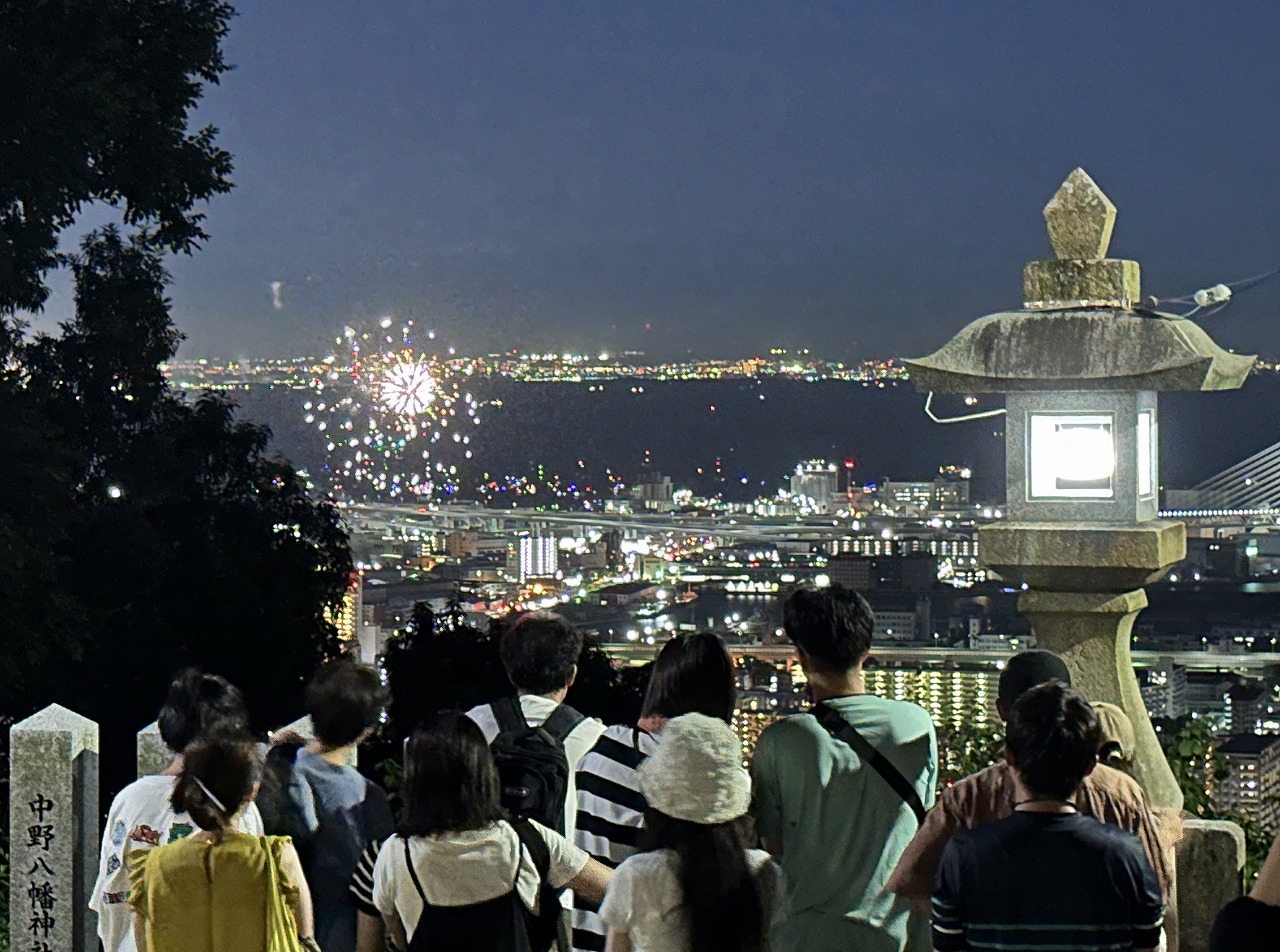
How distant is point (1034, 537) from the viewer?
19.7ft

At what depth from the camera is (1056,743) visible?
11.2ft

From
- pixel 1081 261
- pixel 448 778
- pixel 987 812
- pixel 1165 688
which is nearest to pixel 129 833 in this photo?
pixel 448 778

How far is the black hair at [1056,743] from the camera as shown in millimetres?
3404

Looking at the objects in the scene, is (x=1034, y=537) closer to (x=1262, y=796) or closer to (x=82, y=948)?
(x=1262, y=796)

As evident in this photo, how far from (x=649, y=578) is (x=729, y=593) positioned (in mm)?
9692

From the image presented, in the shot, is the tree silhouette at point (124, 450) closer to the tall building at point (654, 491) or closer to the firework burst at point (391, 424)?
the firework burst at point (391, 424)

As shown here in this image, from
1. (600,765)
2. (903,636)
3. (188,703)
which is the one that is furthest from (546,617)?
(903,636)

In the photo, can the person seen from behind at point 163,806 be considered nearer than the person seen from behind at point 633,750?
No

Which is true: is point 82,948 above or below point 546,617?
below

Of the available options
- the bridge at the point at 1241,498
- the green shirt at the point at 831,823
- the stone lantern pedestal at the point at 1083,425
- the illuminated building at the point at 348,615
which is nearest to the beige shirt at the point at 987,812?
the green shirt at the point at 831,823

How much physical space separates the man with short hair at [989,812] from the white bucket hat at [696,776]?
571 mm

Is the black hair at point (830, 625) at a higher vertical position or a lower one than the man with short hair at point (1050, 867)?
higher

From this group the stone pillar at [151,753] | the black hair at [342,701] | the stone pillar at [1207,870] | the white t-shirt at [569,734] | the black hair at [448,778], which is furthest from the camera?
the stone pillar at [151,753]

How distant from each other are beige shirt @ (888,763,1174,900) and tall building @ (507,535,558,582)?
85.9 feet
